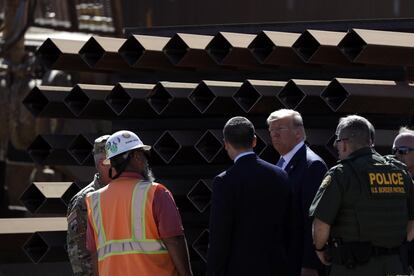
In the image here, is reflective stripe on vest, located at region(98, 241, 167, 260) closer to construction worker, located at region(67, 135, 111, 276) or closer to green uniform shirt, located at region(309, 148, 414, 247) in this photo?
construction worker, located at region(67, 135, 111, 276)

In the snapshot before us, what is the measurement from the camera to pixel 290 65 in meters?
8.96

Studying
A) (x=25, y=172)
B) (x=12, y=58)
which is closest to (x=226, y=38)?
(x=12, y=58)

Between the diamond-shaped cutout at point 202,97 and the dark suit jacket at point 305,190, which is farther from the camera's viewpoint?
the diamond-shaped cutout at point 202,97

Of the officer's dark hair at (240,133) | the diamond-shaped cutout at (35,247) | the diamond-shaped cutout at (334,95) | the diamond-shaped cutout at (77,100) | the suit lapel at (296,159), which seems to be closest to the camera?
the officer's dark hair at (240,133)

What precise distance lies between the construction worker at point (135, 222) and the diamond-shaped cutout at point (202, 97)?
1518 mm

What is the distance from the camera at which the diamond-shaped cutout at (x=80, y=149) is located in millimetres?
9502

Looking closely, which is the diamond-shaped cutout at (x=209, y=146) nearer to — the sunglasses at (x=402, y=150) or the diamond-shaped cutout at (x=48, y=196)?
the sunglasses at (x=402, y=150)

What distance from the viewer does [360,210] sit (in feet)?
22.6

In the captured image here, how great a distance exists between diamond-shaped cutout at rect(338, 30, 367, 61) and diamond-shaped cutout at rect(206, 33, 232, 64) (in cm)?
88

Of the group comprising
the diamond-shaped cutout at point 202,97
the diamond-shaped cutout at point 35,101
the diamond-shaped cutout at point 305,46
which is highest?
the diamond-shaped cutout at point 305,46

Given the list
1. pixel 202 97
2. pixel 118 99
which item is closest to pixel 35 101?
pixel 118 99

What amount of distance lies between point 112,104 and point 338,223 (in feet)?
9.15

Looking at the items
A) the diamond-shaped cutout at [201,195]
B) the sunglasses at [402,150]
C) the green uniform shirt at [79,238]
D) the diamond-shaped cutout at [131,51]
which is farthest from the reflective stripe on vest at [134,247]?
the diamond-shaped cutout at [131,51]

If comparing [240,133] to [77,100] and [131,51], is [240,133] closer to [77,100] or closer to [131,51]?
[131,51]
